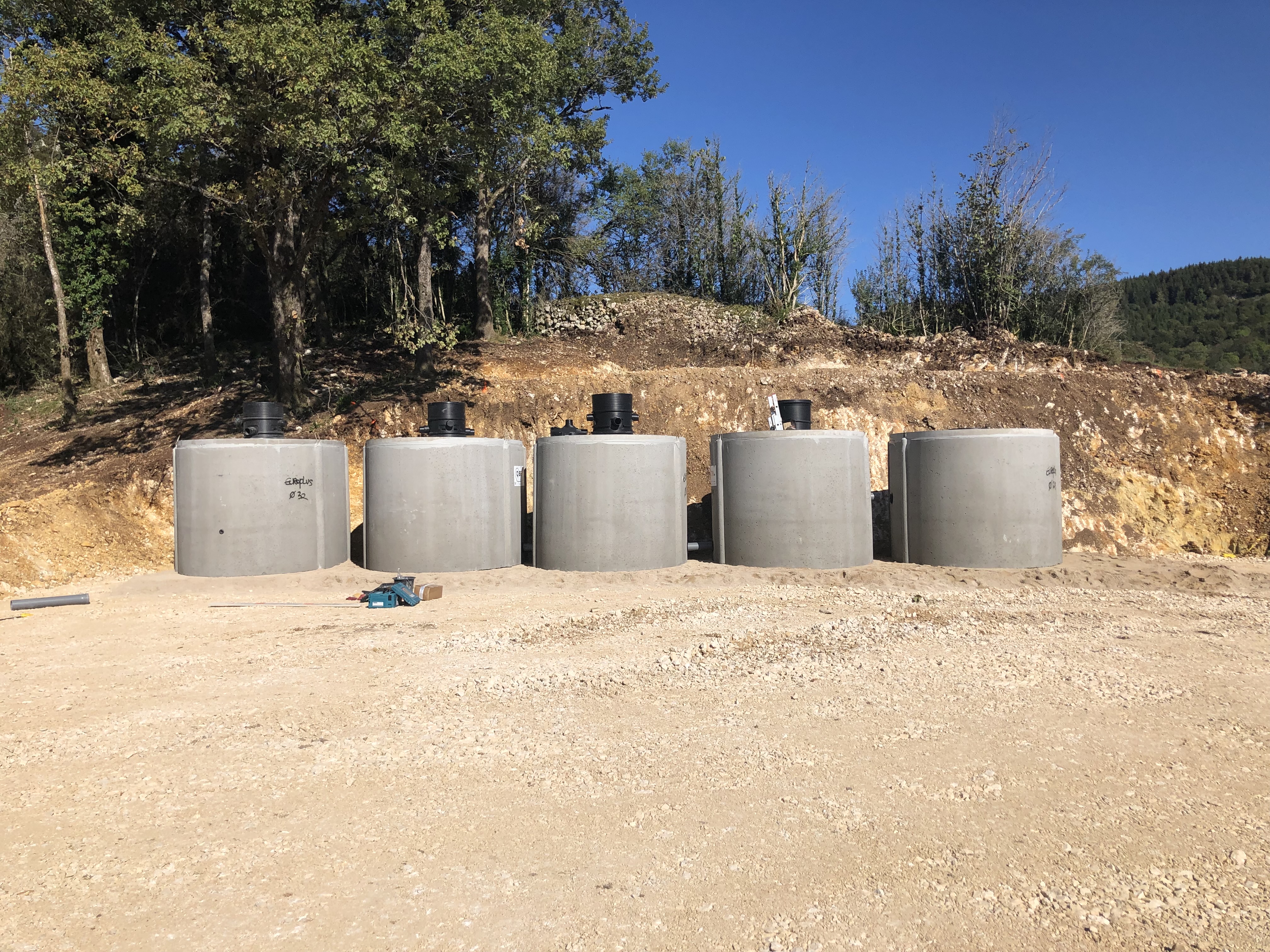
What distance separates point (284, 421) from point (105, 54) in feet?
30.6

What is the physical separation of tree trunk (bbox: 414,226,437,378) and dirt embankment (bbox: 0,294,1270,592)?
42 cm

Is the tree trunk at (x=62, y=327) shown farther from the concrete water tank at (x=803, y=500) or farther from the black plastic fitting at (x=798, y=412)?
the black plastic fitting at (x=798, y=412)

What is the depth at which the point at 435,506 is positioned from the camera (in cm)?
1115

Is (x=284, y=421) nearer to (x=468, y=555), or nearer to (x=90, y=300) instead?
(x=468, y=555)

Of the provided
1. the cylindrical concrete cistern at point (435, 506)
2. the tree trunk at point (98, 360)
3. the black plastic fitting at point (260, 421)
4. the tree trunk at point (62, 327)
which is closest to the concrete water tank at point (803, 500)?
the cylindrical concrete cistern at point (435, 506)

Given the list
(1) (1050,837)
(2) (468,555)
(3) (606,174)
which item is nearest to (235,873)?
(1) (1050,837)

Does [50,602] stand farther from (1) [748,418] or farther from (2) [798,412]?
(1) [748,418]

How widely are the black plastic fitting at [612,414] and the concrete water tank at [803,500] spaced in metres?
1.62

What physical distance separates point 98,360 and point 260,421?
14432mm

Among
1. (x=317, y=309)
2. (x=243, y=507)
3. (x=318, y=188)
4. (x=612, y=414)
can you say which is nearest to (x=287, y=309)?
(x=318, y=188)

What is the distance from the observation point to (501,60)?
14.0 metres

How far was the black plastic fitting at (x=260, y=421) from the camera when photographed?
11477 millimetres

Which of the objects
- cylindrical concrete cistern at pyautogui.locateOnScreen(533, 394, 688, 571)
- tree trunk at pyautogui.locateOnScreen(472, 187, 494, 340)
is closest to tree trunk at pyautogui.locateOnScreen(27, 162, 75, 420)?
tree trunk at pyautogui.locateOnScreen(472, 187, 494, 340)

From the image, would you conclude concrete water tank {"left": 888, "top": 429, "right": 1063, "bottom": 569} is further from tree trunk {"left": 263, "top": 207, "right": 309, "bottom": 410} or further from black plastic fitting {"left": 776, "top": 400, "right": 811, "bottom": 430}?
tree trunk {"left": 263, "top": 207, "right": 309, "bottom": 410}
